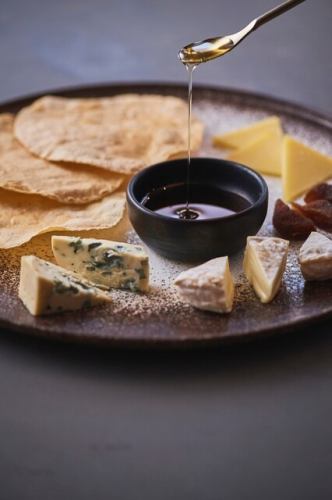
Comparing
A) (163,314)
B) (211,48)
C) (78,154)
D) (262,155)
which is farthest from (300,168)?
(163,314)

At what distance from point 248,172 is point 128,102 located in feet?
3.67

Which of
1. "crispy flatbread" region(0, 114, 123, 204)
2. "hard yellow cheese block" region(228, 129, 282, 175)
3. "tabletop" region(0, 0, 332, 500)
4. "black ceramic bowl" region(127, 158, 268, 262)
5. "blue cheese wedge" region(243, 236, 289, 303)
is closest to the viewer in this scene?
"tabletop" region(0, 0, 332, 500)

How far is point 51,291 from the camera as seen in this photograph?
7.43 feet

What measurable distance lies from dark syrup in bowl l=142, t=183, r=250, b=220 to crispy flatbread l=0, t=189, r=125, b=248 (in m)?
0.15

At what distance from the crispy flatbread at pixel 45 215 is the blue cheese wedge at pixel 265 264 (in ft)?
1.87

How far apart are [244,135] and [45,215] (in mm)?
1146

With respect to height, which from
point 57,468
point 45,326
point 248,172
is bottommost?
point 57,468

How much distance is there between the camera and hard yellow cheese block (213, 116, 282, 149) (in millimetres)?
3547


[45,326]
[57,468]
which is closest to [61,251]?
[45,326]

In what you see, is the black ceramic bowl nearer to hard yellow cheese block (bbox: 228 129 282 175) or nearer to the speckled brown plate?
the speckled brown plate

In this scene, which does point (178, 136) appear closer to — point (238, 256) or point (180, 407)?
point (238, 256)

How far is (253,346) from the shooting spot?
229 cm

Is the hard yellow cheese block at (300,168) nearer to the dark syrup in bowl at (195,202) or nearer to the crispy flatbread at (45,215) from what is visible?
the dark syrup in bowl at (195,202)

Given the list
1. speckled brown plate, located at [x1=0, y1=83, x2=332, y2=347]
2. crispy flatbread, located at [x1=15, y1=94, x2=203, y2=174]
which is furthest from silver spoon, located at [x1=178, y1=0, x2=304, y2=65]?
speckled brown plate, located at [x1=0, y1=83, x2=332, y2=347]
